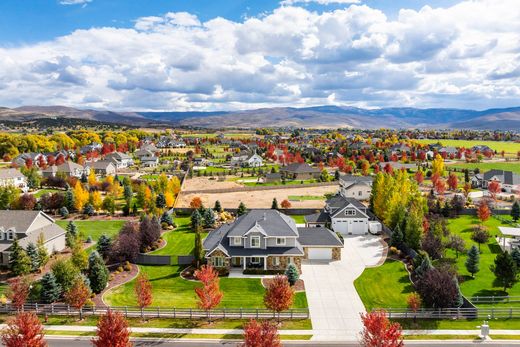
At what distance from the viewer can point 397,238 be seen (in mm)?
53438

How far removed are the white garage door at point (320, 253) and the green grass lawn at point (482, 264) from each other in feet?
47.8

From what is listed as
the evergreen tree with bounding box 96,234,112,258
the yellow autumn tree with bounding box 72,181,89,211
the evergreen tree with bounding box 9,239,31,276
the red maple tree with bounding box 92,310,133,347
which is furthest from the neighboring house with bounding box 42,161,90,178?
the red maple tree with bounding box 92,310,133,347

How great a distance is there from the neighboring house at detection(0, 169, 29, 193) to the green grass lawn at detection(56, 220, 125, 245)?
A: 35962 mm

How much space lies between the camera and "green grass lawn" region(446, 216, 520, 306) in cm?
3988

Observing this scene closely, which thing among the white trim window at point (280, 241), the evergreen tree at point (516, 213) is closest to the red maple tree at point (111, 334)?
the white trim window at point (280, 241)

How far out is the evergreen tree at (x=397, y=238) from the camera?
53138 millimetres

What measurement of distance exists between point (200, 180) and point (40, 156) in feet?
207

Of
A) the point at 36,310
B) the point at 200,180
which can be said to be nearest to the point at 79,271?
the point at 36,310

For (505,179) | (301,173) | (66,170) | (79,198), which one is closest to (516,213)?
(505,179)

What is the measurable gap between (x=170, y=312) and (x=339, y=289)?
1666 cm

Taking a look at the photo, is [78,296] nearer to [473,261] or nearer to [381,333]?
[381,333]

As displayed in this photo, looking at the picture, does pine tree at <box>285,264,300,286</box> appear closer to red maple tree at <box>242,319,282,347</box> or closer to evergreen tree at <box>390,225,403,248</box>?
red maple tree at <box>242,319,282,347</box>

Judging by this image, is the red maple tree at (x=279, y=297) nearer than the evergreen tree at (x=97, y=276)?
Yes

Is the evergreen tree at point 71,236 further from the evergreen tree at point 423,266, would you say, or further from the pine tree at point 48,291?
the evergreen tree at point 423,266
